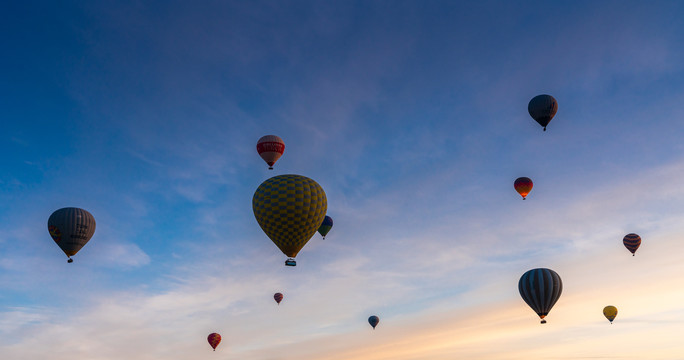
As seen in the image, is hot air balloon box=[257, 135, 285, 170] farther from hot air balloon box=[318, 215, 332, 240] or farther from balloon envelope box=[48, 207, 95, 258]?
balloon envelope box=[48, 207, 95, 258]

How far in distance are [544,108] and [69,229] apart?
51.7 m

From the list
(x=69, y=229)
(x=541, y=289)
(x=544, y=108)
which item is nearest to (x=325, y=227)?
(x=541, y=289)

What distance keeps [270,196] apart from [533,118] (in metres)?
33.3

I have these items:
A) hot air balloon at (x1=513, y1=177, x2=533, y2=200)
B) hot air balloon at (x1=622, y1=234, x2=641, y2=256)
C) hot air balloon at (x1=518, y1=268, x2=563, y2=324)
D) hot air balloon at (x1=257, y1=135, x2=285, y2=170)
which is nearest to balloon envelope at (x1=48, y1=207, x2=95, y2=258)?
hot air balloon at (x1=257, y1=135, x2=285, y2=170)

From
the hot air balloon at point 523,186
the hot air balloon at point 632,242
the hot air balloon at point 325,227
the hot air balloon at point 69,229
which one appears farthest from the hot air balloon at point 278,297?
the hot air balloon at point 632,242

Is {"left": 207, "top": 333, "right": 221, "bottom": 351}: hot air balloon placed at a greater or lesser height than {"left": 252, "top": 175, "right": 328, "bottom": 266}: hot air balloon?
greater

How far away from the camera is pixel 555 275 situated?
60.9 m

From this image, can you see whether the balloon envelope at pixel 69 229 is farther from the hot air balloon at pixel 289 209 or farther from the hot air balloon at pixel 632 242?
the hot air balloon at pixel 632 242

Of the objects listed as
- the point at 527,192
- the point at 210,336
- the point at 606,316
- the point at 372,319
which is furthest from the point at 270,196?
the point at 606,316

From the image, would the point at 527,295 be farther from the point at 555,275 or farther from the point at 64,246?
the point at 64,246

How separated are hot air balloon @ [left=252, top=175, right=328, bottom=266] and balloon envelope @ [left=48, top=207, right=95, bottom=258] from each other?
20.5 meters

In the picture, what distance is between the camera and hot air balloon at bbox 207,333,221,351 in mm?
85688

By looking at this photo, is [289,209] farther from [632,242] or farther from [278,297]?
[632,242]

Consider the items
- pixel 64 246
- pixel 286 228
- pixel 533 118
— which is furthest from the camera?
pixel 533 118
